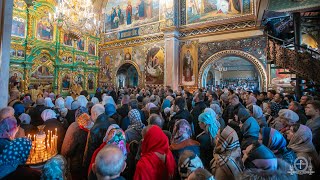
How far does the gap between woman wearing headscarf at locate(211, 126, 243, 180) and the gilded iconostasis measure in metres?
10.2

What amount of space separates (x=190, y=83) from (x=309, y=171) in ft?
40.8

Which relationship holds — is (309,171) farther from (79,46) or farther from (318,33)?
(79,46)

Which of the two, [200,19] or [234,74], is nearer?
[200,19]

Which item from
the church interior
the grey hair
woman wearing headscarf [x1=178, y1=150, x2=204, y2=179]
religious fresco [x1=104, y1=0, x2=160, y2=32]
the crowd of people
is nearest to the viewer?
the grey hair

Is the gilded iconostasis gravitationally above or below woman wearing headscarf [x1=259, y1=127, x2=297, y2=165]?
above

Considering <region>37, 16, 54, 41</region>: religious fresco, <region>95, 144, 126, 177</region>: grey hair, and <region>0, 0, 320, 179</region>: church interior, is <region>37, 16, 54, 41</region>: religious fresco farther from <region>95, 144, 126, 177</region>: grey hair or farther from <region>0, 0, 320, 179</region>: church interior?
<region>95, 144, 126, 177</region>: grey hair

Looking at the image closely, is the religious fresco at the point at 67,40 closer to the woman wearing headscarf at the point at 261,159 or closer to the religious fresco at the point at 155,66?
the religious fresco at the point at 155,66

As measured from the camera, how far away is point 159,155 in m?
2.13

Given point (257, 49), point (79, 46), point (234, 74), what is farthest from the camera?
point (234, 74)

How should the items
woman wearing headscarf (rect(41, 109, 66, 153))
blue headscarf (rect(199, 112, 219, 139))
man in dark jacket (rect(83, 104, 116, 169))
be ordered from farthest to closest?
woman wearing headscarf (rect(41, 109, 66, 153)) → blue headscarf (rect(199, 112, 219, 139)) → man in dark jacket (rect(83, 104, 116, 169))

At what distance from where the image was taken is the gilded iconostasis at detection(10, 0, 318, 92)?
1316cm

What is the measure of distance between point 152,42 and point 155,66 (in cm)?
215

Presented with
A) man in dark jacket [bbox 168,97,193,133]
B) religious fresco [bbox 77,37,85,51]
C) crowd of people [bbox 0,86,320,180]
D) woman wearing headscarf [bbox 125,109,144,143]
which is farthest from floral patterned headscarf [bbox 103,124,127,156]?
religious fresco [bbox 77,37,85,51]

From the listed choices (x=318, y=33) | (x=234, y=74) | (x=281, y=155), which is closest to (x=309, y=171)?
(x=281, y=155)
